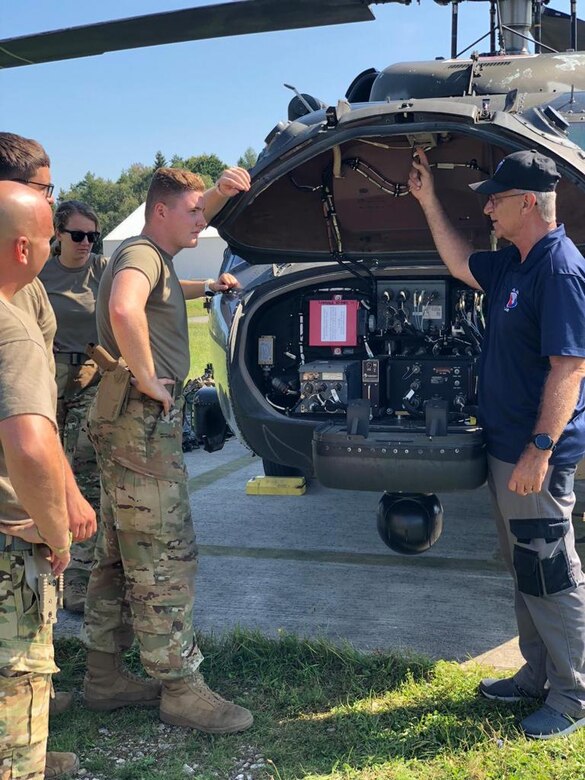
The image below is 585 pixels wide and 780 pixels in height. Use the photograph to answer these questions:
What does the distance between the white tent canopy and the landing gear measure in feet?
130

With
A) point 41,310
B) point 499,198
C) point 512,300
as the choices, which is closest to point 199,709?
point 41,310

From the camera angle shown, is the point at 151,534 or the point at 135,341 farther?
the point at 151,534

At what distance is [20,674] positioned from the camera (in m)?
2.16

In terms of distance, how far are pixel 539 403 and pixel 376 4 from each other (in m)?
3.32

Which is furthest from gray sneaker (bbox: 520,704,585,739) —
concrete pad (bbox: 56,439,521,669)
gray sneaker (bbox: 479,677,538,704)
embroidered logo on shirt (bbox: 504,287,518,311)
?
embroidered logo on shirt (bbox: 504,287,518,311)

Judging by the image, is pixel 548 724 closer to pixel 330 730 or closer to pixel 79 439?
pixel 330 730

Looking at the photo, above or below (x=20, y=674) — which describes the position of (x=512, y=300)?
above

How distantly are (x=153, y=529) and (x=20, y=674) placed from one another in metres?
0.96

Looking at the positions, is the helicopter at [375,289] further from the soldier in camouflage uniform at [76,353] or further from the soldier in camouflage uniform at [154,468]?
the soldier in camouflage uniform at [76,353]

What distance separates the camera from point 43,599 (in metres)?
2.19

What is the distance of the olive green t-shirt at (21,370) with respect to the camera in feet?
6.43

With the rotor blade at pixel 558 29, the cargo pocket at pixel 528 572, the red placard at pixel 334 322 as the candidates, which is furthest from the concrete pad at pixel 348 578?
the rotor blade at pixel 558 29

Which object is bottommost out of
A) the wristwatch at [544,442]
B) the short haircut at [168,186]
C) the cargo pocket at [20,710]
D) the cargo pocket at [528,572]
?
the cargo pocket at [20,710]

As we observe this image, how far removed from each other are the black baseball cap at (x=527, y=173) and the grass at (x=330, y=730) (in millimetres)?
1872
